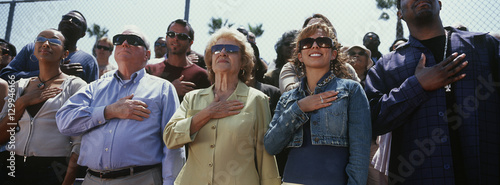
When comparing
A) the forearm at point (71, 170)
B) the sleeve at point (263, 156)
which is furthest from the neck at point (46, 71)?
the sleeve at point (263, 156)

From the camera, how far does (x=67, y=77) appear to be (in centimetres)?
390

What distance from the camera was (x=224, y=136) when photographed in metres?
2.78

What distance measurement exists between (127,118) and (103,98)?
0.42 metres

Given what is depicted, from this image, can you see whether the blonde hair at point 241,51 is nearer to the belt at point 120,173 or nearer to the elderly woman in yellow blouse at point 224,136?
the elderly woman in yellow blouse at point 224,136

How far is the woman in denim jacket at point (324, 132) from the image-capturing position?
235cm

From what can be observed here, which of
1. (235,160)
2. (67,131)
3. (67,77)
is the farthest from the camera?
(67,77)

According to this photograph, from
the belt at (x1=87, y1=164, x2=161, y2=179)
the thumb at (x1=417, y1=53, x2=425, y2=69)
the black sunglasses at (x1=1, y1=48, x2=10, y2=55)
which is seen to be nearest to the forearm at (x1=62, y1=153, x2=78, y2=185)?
the belt at (x1=87, y1=164, x2=161, y2=179)

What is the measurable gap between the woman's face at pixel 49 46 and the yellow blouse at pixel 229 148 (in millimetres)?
1832

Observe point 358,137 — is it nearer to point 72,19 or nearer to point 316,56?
point 316,56

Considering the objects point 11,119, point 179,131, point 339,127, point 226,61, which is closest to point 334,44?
point 339,127

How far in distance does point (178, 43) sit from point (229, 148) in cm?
219

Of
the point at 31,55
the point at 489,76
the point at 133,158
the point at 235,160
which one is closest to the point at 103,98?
the point at 133,158

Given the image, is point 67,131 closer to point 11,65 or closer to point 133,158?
point 133,158

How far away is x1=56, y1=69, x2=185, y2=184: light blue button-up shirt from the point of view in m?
3.04
